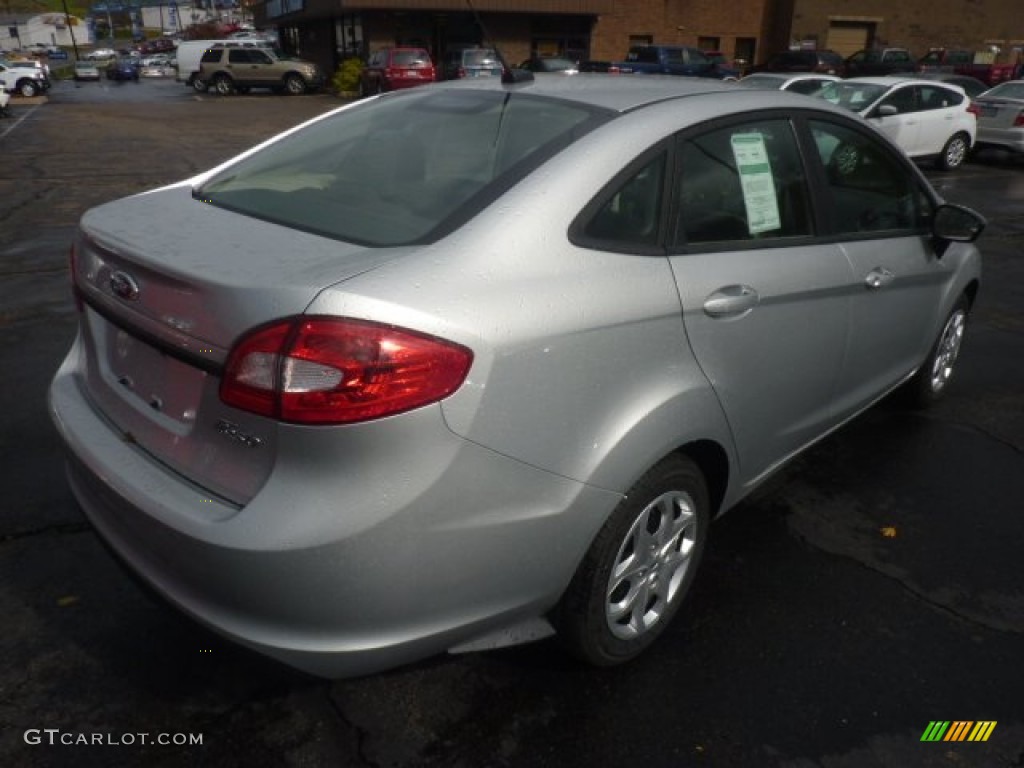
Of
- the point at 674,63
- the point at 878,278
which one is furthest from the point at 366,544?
the point at 674,63

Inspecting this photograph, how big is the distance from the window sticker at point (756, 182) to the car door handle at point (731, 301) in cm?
27

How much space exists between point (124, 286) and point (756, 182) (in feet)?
6.23

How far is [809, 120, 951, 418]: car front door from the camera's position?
296 centimetres

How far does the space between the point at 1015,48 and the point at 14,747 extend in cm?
5060

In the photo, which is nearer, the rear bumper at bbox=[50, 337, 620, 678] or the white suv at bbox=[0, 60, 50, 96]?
the rear bumper at bbox=[50, 337, 620, 678]

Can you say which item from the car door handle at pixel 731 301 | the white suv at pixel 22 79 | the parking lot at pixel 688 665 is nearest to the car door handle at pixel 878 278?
the car door handle at pixel 731 301

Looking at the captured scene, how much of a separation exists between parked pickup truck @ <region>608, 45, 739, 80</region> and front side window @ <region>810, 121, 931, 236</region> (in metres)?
25.1

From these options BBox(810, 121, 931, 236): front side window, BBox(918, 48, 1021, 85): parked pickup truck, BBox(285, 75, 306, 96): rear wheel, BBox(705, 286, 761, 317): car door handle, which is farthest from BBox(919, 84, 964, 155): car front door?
BBox(285, 75, 306, 96): rear wheel

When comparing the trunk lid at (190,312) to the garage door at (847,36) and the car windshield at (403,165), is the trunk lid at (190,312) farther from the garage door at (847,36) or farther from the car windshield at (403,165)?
the garage door at (847,36)

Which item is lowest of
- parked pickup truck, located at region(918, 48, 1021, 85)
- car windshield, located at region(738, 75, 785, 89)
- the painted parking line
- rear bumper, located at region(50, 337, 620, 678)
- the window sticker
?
the painted parking line

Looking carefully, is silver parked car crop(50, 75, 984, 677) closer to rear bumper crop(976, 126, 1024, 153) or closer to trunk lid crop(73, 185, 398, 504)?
trunk lid crop(73, 185, 398, 504)

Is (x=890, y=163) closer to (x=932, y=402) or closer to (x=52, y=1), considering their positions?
(x=932, y=402)

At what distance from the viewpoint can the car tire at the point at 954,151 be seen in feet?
44.7

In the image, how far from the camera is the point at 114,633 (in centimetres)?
252
